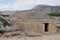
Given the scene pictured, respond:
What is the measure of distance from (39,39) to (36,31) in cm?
423

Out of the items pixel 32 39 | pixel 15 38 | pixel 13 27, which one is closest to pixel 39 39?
pixel 32 39

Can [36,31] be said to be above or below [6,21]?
below

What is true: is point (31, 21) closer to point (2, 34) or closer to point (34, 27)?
point (34, 27)

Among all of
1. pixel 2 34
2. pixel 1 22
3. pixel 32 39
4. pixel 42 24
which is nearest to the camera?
pixel 32 39

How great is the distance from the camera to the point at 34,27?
22891 millimetres

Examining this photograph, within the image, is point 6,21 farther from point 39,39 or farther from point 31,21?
point 39,39

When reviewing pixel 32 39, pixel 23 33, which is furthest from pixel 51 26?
pixel 32 39

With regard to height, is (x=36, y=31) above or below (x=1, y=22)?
below

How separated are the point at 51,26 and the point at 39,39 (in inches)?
221

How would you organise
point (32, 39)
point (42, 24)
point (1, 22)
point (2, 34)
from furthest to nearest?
point (42, 24)
point (1, 22)
point (2, 34)
point (32, 39)

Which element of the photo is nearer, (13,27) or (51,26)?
(13,27)

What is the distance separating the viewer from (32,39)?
18.6 m

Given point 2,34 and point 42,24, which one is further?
point 42,24

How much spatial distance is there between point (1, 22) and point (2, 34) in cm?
208
